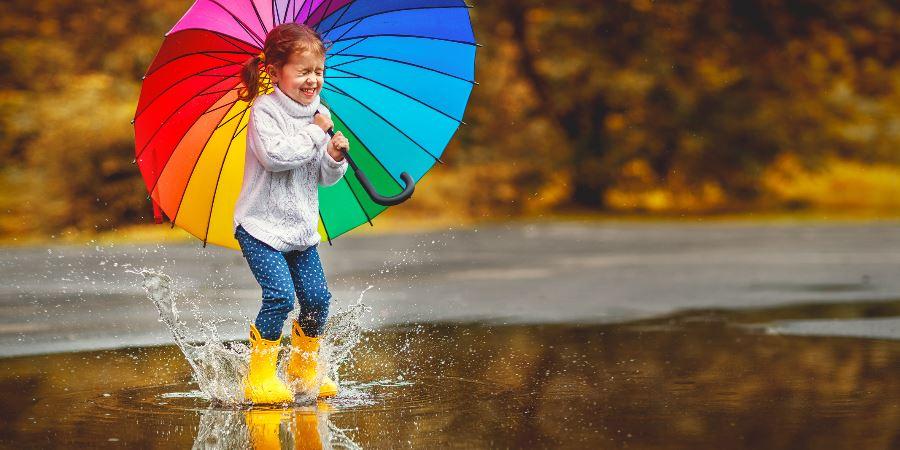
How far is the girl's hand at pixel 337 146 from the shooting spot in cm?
586

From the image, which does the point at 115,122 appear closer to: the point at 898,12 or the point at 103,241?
the point at 103,241

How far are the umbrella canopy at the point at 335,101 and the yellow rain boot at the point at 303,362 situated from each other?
0.58 metres

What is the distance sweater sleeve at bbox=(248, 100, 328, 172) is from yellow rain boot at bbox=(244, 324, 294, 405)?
2.46 ft

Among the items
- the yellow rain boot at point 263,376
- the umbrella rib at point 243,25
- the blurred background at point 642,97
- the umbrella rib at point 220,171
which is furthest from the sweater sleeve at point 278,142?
the blurred background at point 642,97

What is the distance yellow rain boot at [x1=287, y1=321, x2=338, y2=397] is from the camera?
246 inches

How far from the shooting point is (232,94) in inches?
250

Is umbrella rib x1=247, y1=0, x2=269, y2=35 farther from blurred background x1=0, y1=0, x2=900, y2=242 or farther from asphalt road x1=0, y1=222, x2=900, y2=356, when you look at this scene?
blurred background x1=0, y1=0, x2=900, y2=242

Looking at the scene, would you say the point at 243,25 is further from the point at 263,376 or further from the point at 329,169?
the point at 263,376

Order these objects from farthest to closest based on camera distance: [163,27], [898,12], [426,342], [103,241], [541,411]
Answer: [898,12]
[163,27]
[103,241]
[426,342]
[541,411]

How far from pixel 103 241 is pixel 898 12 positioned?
57.1ft

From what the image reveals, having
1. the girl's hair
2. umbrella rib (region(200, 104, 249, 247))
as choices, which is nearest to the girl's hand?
the girl's hair

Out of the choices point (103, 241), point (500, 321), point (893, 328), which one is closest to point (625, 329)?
point (500, 321)

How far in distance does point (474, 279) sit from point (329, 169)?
6596mm

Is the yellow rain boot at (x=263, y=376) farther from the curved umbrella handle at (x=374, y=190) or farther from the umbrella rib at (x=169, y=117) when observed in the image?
the umbrella rib at (x=169, y=117)
